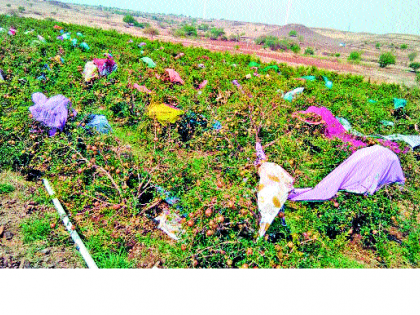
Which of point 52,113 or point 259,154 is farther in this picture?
point 52,113

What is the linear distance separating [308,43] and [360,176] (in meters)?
48.1

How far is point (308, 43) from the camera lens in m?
44.6

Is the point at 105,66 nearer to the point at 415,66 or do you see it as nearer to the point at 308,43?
the point at 415,66

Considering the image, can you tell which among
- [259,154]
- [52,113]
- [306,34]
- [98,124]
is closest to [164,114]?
[98,124]

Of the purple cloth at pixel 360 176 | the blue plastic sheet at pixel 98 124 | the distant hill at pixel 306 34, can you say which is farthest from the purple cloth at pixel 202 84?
the distant hill at pixel 306 34

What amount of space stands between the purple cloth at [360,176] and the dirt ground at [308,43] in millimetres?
11813

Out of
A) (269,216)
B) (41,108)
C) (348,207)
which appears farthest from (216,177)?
→ (41,108)

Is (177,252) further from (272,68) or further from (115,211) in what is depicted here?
(272,68)

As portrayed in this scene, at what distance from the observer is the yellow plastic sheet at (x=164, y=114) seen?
4.28 m

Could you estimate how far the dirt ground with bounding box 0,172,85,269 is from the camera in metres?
2.45

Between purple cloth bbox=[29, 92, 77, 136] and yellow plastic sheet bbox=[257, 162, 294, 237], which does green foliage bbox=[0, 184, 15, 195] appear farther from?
yellow plastic sheet bbox=[257, 162, 294, 237]

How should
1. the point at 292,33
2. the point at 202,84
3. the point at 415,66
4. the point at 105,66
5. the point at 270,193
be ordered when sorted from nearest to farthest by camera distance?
1. the point at 270,193
2. the point at 105,66
3. the point at 202,84
4. the point at 415,66
5. the point at 292,33

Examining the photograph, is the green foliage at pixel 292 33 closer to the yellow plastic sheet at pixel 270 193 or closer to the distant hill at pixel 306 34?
the distant hill at pixel 306 34

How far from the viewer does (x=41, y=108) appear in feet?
12.0
